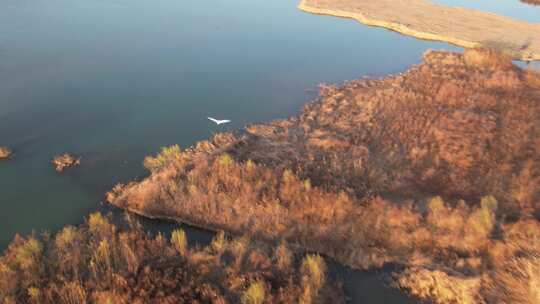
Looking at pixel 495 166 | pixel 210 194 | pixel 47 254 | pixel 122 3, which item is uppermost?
pixel 122 3

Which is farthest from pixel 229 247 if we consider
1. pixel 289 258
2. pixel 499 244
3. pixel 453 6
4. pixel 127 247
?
pixel 453 6

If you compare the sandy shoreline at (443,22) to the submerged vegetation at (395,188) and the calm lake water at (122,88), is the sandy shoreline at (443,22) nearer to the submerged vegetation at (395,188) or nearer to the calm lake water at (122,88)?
the calm lake water at (122,88)

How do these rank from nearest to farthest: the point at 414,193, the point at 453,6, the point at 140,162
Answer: the point at 414,193 < the point at 140,162 < the point at 453,6

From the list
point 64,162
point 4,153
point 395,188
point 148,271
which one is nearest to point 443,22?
point 395,188

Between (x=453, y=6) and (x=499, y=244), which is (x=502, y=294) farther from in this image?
(x=453, y=6)

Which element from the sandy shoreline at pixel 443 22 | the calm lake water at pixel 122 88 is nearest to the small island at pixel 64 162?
the calm lake water at pixel 122 88

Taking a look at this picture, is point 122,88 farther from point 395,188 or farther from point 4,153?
point 395,188
